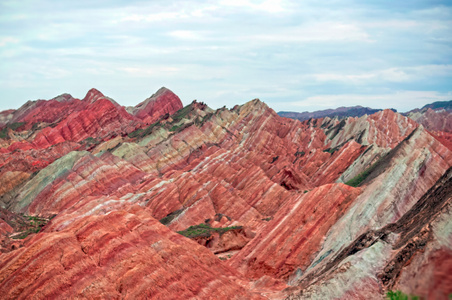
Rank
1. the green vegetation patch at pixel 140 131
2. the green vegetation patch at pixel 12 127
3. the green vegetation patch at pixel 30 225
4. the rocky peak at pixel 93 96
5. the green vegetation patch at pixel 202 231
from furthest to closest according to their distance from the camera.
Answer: the rocky peak at pixel 93 96
the green vegetation patch at pixel 12 127
the green vegetation patch at pixel 140 131
the green vegetation patch at pixel 30 225
the green vegetation patch at pixel 202 231

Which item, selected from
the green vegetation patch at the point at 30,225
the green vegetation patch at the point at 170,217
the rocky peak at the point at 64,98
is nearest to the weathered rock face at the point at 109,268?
the green vegetation patch at the point at 170,217

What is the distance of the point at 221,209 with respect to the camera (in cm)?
7156

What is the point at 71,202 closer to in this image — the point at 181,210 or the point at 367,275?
the point at 181,210

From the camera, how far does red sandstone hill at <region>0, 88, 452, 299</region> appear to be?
2389 centimetres

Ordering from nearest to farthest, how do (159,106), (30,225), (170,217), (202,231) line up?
(202,231) < (170,217) < (30,225) < (159,106)

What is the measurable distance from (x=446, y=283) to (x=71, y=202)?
85.6 meters

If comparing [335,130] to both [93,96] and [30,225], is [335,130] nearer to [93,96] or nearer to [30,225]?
[93,96]

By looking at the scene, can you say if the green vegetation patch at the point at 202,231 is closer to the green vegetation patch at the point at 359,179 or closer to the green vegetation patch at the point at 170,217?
the green vegetation patch at the point at 170,217

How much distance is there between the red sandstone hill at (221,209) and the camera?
2389cm

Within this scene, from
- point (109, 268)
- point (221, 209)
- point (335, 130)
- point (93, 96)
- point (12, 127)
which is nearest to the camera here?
point (109, 268)

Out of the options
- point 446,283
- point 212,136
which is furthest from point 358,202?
point 212,136

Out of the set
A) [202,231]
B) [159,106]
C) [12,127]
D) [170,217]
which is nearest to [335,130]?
[159,106]

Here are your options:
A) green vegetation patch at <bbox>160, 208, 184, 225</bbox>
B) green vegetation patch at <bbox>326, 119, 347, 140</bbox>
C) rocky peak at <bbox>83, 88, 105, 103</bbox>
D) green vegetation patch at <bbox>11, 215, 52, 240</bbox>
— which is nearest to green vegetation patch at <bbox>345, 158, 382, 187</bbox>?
green vegetation patch at <bbox>160, 208, 184, 225</bbox>

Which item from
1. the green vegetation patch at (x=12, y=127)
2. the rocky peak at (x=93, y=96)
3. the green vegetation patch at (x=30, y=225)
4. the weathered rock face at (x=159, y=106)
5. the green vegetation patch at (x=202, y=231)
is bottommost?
the green vegetation patch at (x=202, y=231)
